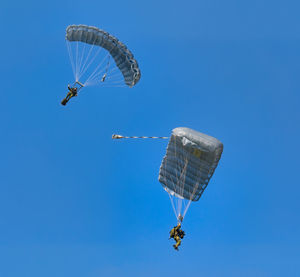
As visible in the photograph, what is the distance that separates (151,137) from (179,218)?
4.36 meters

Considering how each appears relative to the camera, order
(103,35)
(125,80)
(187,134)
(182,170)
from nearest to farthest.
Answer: (187,134) < (182,170) < (103,35) < (125,80)

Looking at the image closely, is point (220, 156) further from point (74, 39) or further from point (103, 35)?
point (74, 39)

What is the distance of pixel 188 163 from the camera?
18.6 m

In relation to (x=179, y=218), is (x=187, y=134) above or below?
above

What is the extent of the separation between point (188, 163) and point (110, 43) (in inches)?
328

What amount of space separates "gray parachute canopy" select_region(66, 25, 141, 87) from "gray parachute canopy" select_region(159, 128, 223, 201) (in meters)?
5.13

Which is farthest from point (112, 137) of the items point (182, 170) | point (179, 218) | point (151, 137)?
point (179, 218)

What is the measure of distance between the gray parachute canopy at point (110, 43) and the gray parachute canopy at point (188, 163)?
5127 mm

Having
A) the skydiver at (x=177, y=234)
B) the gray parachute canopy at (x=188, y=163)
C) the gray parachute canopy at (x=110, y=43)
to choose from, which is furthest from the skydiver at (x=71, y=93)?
the skydiver at (x=177, y=234)

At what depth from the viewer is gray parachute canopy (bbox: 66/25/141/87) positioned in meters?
20.5

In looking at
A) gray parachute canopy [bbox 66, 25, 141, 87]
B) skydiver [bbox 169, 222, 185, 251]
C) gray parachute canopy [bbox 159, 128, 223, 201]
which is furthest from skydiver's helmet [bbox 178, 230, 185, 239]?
gray parachute canopy [bbox 66, 25, 141, 87]

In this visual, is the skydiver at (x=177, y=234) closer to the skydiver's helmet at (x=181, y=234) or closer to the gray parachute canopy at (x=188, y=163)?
the skydiver's helmet at (x=181, y=234)

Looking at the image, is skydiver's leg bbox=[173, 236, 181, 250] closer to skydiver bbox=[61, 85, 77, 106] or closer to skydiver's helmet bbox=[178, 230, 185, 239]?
skydiver's helmet bbox=[178, 230, 185, 239]

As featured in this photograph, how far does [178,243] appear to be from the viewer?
17391 millimetres
